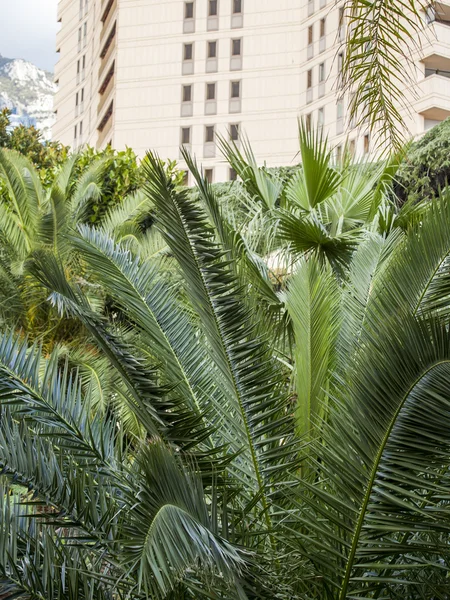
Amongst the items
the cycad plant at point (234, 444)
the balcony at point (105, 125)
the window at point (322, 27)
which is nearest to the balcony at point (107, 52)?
the balcony at point (105, 125)

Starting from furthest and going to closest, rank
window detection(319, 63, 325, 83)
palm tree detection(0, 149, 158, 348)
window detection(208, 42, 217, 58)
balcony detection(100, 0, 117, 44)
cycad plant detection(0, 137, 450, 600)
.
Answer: balcony detection(100, 0, 117, 44) < window detection(208, 42, 217, 58) < window detection(319, 63, 325, 83) < palm tree detection(0, 149, 158, 348) < cycad plant detection(0, 137, 450, 600)

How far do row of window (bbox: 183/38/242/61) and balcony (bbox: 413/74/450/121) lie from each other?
38.4 feet

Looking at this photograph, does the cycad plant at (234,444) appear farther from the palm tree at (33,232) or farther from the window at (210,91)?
the window at (210,91)

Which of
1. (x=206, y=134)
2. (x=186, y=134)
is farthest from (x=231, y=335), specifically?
(x=186, y=134)

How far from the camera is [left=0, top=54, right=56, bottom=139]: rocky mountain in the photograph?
17150cm

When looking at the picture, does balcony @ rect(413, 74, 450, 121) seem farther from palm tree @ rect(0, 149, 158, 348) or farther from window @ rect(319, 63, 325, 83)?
palm tree @ rect(0, 149, 158, 348)

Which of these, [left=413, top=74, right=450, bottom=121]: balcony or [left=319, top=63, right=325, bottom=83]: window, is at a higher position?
[left=319, top=63, right=325, bottom=83]: window

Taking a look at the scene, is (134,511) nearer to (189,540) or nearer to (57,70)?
(189,540)

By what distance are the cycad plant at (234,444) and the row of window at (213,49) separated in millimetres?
36720

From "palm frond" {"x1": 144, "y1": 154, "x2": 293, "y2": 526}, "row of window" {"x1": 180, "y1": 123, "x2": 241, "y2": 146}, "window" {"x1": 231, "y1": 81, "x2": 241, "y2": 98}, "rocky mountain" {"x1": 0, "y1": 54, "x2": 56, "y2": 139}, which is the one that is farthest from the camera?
"rocky mountain" {"x1": 0, "y1": 54, "x2": 56, "y2": 139}

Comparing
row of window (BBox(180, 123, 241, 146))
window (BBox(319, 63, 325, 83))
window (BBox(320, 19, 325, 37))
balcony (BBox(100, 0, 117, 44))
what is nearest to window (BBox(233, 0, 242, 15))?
window (BBox(320, 19, 325, 37))

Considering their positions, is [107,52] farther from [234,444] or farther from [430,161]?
[234,444]

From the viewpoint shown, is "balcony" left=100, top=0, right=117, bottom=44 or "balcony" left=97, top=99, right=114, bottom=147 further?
"balcony" left=100, top=0, right=117, bottom=44

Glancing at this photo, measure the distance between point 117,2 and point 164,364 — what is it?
40.3m
